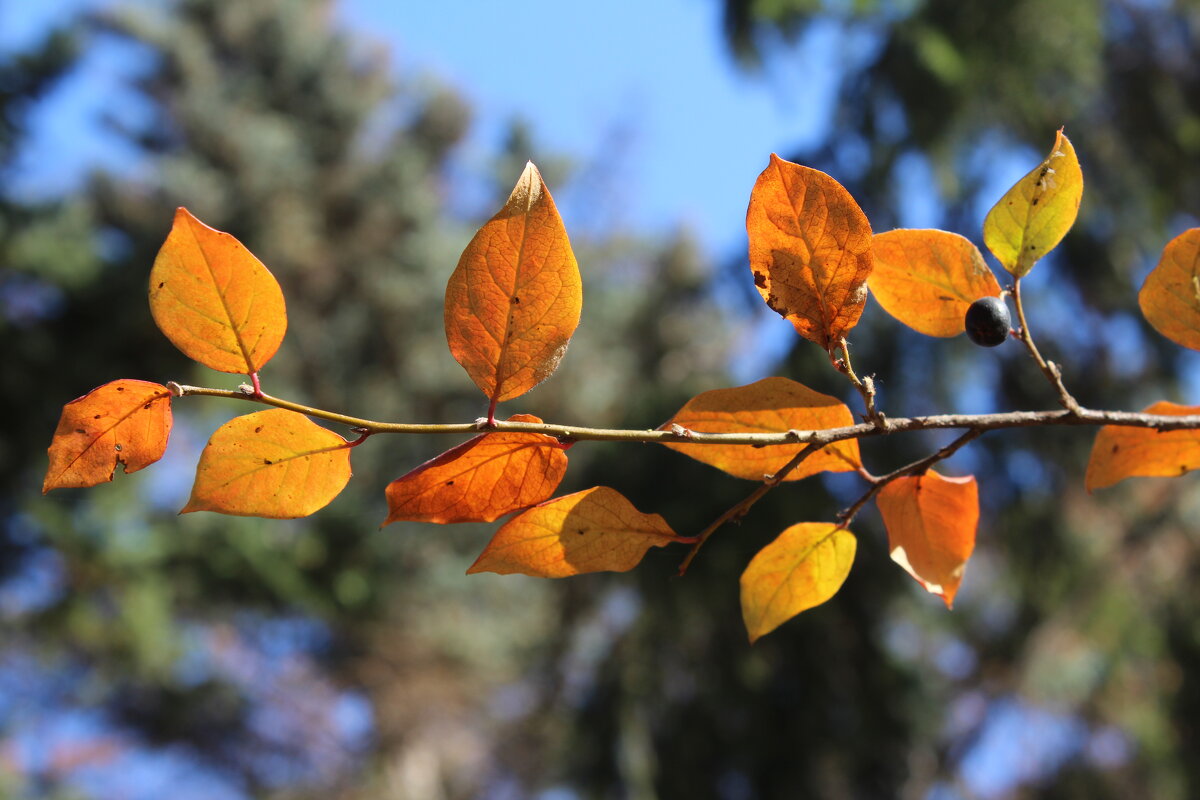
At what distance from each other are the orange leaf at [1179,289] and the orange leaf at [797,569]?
0.14 meters

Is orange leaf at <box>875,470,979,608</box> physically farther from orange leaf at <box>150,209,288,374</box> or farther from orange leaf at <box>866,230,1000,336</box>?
orange leaf at <box>150,209,288,374</box>

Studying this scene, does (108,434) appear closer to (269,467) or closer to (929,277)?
(269,467)

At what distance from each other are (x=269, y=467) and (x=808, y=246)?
20cm

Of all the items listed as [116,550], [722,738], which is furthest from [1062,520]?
[116,550]

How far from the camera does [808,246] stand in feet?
1.04

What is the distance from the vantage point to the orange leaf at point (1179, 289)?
338mm

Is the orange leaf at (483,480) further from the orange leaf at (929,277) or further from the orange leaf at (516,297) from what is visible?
the orange leaf at (929,277)

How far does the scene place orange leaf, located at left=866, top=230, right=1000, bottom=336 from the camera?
348mm

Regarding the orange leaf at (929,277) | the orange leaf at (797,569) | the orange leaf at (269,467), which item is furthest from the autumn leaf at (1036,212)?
the orange leaf at (269,467)

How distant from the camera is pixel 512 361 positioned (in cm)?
30

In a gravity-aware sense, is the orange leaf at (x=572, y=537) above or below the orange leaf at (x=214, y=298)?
below

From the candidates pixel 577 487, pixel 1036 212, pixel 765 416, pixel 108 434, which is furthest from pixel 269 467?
pixel 577 487

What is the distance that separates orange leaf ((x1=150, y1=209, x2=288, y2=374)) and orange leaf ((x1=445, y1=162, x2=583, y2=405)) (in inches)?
2.3

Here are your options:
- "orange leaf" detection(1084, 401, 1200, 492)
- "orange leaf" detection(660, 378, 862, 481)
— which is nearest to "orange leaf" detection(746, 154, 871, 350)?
"orange leaf" detection(660, 378, 862, 481)
